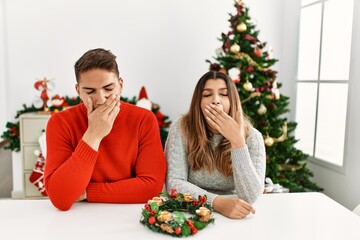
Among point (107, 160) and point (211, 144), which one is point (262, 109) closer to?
point (211, 144)

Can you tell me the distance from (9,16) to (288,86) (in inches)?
119

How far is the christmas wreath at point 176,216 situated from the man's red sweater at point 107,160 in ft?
0.76

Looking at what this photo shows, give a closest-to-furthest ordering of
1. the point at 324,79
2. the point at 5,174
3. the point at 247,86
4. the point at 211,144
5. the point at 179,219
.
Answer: the point at 179,219 → the point at 211,144 → the point at 247,86 → the point at 324,79 → the point at 5,174

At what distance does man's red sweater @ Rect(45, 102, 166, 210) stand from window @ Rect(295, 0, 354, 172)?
1927 millimetres

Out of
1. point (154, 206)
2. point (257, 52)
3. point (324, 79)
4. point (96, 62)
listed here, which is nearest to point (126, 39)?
point (257, 52)

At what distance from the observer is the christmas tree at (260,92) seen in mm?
2803

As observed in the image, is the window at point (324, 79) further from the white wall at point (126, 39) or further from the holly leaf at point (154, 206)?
the holly leaf at point (154, 206)

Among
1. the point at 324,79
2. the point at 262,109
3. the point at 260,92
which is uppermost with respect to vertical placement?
the point at 324,79

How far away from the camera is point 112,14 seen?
3.68 meters

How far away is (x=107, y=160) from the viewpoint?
59.8 inches

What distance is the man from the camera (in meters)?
1.36

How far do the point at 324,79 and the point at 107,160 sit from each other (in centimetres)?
235

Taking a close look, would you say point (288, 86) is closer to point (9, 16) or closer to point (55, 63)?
point (55, 63)

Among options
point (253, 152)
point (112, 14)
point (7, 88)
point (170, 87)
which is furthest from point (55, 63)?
point (253, 152)
